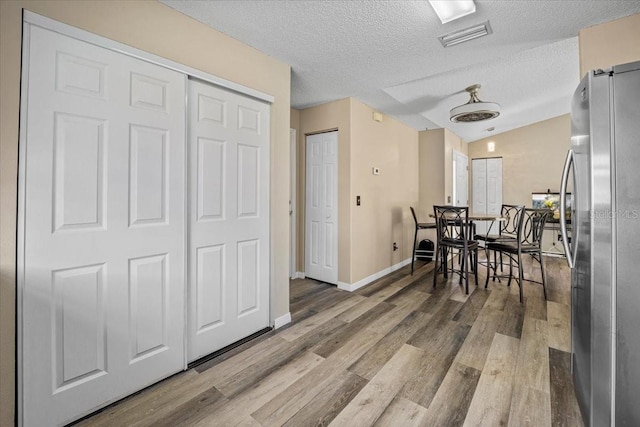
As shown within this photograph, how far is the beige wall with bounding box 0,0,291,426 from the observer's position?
131 centimetres

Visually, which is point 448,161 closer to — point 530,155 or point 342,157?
point 530,155

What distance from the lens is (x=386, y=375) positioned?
188 centimetres

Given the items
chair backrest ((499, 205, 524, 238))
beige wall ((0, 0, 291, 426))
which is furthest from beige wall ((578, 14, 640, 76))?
beige wall ((0, 0, 291, 426))

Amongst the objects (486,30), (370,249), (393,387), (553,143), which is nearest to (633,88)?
(486,30)

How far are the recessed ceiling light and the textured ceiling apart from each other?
51mm

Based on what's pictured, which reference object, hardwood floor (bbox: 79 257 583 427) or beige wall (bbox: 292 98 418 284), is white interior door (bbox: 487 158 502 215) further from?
hardwood floor (bbox: 79 257 583 427)

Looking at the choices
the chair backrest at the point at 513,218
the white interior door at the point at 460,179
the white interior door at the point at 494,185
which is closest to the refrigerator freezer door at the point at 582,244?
the chair backrest at the point at 513,218

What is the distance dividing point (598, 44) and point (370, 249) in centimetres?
290

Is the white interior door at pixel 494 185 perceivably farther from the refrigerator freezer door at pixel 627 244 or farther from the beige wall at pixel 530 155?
the refrigerator freezer door at pixel 627 244

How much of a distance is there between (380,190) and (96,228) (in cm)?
341

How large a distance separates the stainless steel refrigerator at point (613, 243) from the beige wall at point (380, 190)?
2.47 meters

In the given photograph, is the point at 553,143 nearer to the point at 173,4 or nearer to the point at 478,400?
the point at 478,400

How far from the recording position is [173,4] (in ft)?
5.99

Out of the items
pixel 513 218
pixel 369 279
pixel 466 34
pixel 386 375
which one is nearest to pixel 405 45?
pixel 466 34
